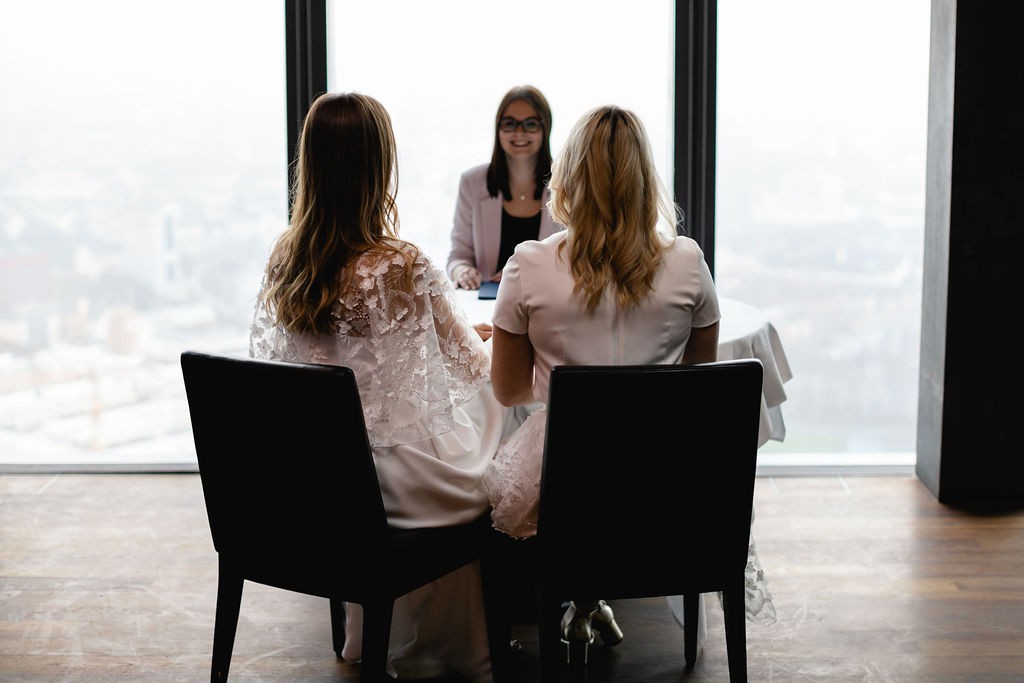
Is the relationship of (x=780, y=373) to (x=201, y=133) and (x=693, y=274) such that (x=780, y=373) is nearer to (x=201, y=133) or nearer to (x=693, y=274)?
(x=693, y=274)

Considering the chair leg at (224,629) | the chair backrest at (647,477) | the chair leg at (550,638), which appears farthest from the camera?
the chair leg at (224,629)

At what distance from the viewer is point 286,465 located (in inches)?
79.6

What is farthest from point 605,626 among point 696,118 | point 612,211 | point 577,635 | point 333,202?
point 696,118

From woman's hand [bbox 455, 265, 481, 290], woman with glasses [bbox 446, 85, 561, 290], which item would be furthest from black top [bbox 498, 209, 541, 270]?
woman's hand [bbox 455, 265, 481, 290]

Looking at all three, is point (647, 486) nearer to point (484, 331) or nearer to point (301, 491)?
point (301, 491)

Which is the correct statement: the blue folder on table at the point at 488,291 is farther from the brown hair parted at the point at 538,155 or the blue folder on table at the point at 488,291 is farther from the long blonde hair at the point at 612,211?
the long blonde hair at the point at 612,211

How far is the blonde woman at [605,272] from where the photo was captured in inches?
81.2

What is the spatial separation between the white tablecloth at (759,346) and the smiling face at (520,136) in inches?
24.4

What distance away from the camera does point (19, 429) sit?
419 centimetres

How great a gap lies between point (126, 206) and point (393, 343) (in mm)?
2332

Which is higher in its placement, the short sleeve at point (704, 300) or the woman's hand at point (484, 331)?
the short sleeve at point (704, 300)

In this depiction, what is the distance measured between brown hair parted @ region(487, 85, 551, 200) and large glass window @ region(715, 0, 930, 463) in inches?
31.7

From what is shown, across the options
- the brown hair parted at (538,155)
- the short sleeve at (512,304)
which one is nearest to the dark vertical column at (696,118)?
the brown hair parted at (538,155)

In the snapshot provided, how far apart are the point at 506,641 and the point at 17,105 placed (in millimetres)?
2801
